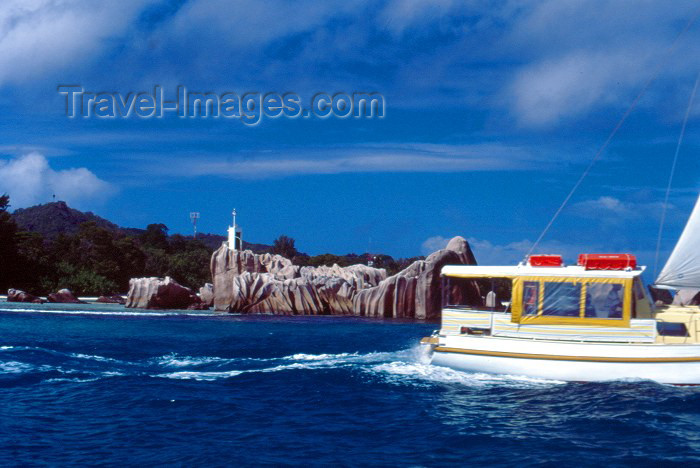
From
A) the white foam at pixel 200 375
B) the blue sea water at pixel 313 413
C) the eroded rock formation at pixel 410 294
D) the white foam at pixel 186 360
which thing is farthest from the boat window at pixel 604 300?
the eroded rock formation at pixel 410 294

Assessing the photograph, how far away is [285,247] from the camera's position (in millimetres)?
97812

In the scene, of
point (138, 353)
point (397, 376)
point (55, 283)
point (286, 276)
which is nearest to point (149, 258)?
point (55, 283)

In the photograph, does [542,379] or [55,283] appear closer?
[542,379]

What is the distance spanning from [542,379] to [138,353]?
14.3 meters

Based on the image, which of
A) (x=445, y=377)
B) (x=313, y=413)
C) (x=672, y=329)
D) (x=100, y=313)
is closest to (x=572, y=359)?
(x=672, y=329)

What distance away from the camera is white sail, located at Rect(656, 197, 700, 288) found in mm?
19250

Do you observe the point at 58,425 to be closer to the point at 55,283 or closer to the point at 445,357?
the point at 445,357

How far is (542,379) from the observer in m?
19.3

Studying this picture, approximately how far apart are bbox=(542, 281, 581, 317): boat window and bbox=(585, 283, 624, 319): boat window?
29 cm

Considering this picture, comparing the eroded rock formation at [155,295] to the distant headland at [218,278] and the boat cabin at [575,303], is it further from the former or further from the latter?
the boat cabin at [575,303]

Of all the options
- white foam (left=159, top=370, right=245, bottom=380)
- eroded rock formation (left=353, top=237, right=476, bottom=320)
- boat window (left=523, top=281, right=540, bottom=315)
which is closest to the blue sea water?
white foam (left=159, top=370, right=245, bottom=380)

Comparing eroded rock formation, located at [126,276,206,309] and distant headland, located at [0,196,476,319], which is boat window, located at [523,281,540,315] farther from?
eroded rock formation, located at [126,276,206,309]

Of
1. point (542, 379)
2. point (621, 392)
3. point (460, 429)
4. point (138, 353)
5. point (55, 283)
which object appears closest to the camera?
point (460, 429)

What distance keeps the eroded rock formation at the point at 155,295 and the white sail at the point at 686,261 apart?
42.7m
